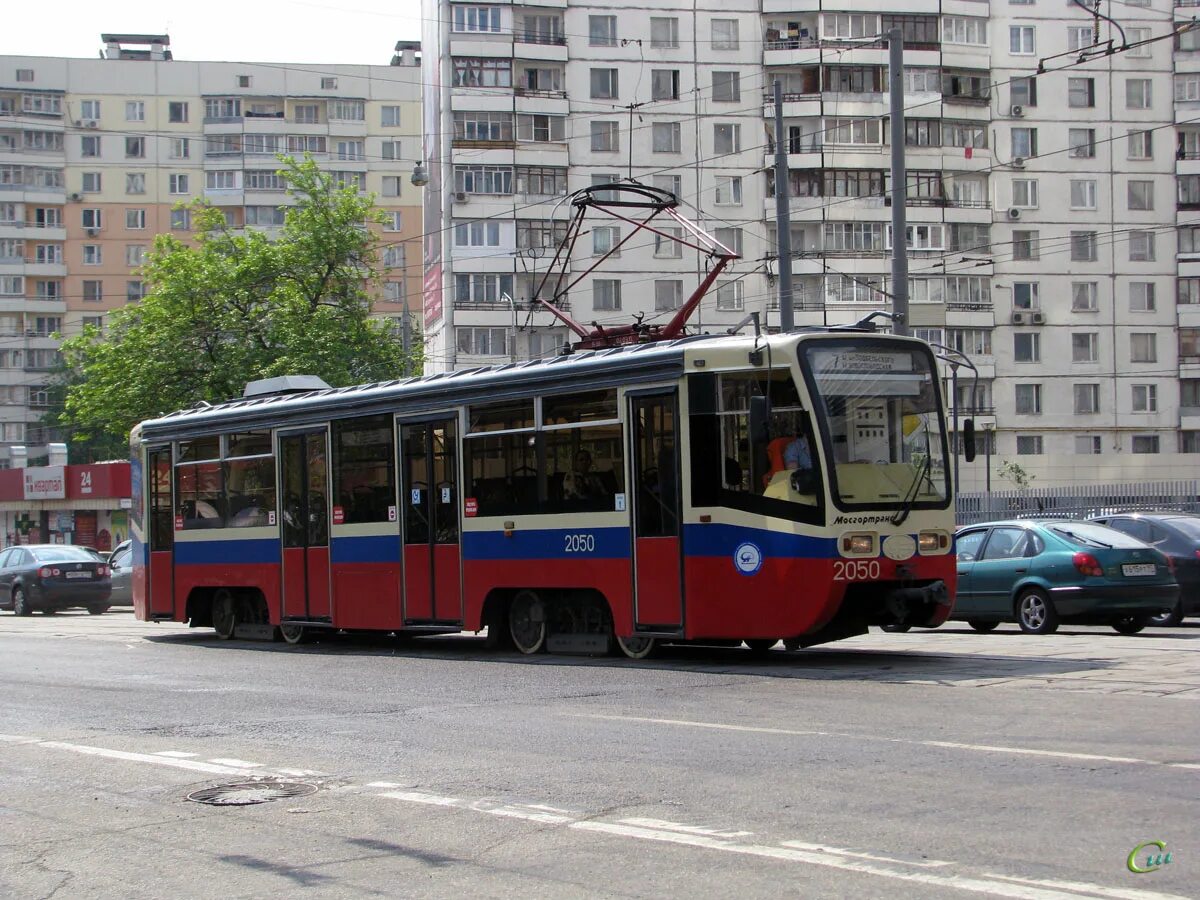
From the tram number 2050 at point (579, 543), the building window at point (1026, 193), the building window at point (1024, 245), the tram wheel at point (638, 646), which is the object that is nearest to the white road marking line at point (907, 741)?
the tram wheel at point (638, 646)

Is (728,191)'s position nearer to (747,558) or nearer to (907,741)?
(747,558)

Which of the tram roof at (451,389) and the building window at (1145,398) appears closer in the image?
the tram roof at (451,389)

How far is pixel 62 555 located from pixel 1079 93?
2104 inches

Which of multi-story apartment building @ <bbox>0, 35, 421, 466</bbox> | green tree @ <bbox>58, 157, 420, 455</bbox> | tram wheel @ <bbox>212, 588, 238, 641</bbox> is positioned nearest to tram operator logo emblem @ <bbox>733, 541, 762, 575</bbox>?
tram wheel @ <bbox>212, 588, 238, 641</bbox>

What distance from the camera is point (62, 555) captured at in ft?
115

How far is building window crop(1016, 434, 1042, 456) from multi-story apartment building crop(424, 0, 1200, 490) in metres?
0.12

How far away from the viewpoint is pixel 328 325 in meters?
54.7

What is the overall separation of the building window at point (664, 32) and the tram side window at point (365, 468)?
2122 inches

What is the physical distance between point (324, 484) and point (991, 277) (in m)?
57.3

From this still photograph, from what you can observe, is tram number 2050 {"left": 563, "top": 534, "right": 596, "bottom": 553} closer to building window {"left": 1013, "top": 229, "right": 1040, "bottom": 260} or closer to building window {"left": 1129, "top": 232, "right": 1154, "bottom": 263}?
building window {"left": 1013, "top": 229, "right": 1040, "bottom": 260}

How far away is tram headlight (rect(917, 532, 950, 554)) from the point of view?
1416 centimetres

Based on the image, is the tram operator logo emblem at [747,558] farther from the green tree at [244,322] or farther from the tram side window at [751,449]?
the green tree at [244,322]

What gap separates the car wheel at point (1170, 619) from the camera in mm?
19922

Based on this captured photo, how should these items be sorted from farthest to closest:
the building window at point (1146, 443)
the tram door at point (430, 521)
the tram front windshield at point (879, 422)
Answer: the building window at point (1146, 443), the tram door at point (430, 521), the tram front windshield at point (879, 422)
